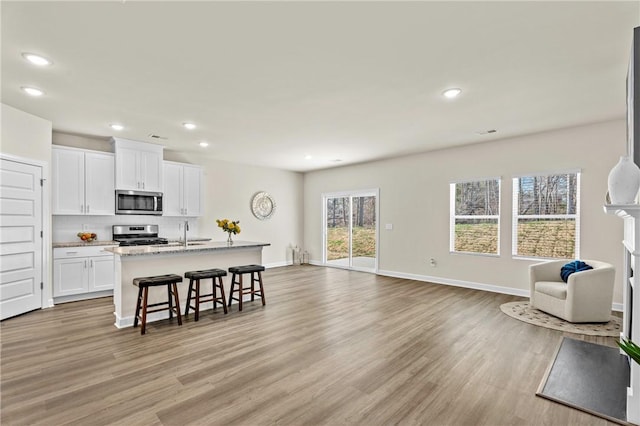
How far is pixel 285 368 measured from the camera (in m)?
2.72

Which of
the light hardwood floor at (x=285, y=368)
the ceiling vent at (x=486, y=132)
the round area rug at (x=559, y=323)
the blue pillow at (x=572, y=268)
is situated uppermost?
the ceiling vent at (x=486, y=132)

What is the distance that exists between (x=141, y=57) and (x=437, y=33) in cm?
253

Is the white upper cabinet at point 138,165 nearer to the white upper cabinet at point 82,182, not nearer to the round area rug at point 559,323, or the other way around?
the white upper cabinet at point 82,182

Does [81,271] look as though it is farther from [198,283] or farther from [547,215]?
[547,215]

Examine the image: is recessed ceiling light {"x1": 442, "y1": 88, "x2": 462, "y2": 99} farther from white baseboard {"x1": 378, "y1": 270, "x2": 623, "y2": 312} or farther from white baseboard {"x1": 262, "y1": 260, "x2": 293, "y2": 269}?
white baseboard {"x1": 262, "y1": 260, "x2": 293, "y2": 269}

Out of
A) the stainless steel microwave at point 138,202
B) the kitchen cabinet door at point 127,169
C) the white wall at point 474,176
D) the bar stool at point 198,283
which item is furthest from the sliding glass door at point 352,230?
the kitchen cabinet door at point 127,169

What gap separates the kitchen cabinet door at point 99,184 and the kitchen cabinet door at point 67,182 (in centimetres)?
8

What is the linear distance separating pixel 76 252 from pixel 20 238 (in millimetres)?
825

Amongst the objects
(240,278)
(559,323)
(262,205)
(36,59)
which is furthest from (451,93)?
(262,205)

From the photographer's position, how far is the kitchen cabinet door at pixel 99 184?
5188 mm

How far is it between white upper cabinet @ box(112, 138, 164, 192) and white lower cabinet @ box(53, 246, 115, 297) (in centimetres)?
123

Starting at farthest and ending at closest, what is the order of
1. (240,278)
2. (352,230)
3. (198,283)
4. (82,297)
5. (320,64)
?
(352,230) < (82,297) < (240,278) < (198,283) < (320,64)

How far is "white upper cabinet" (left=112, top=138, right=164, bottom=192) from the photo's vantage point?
17.9 feet

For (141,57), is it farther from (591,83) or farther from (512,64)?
(591,83)
